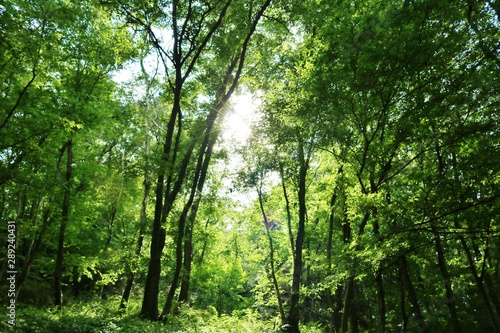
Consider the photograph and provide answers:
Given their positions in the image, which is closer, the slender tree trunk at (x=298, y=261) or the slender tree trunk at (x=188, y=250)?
the slender tree trunk at (x=298, y=261)

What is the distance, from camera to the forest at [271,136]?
21.5ft

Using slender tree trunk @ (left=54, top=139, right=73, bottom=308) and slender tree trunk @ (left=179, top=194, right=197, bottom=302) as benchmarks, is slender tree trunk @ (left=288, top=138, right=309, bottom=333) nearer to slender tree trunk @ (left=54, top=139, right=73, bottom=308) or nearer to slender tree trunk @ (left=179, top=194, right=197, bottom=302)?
slender tree trunk @ (left=179, top=194, right=197, bottom=302)

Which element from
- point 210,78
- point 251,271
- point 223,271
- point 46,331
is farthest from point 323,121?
point 251,271

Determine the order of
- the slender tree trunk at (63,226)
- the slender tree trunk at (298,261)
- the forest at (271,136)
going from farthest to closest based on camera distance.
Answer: the slender tree trunk at (63,226) → the slender tree trunk at (298,261) → the forest at (271,136)

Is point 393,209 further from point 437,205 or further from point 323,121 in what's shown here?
point 323,121

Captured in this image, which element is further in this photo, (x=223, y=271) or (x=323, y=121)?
(x=223, y=271)

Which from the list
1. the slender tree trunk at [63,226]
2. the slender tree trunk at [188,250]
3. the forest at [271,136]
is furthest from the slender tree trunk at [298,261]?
the slender tree trunk at [63,226]

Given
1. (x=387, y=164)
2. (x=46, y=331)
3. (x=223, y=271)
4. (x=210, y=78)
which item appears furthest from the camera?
(x=223, y=271)

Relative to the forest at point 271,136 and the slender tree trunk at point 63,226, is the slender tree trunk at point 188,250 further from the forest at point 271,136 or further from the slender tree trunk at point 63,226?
the slender tree trunk at point 63,226

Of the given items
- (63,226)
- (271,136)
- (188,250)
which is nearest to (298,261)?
(271,136)

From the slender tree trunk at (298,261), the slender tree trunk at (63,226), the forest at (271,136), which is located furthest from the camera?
the slender tree trunk at (63,226)

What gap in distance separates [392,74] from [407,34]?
886 millimetres

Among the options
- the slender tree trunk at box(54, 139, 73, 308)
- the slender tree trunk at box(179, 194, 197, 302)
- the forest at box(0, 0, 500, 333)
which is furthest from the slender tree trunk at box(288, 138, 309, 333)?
the slender tree trunk at box(54, 139, 73, 308)

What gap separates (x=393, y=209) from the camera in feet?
24.9
